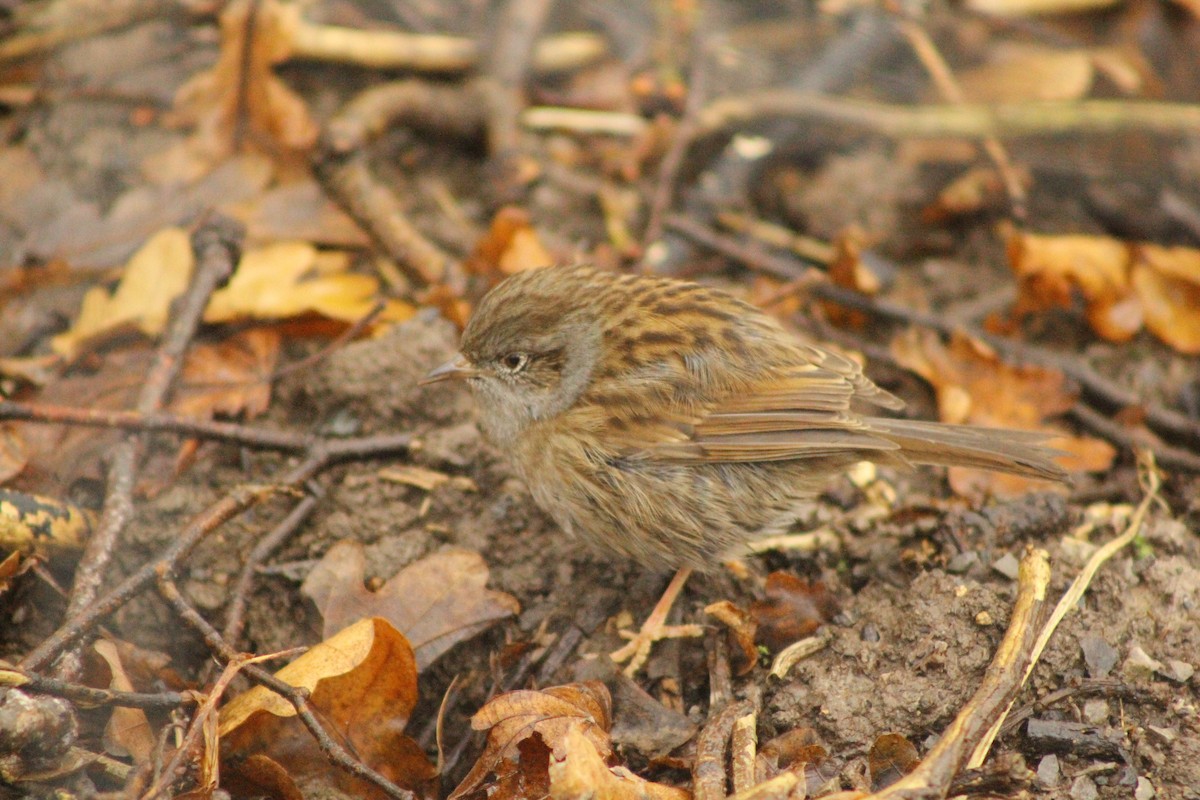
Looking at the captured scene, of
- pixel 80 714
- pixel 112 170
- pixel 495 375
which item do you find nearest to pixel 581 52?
pixel 112 170

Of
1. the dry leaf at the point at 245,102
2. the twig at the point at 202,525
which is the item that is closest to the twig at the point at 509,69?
→ the dry leaf at the point at 245,102

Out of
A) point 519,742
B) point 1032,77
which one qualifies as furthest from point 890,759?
point 1032,77

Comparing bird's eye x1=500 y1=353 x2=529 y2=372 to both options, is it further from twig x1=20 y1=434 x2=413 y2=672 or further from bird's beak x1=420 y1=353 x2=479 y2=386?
twig x1=20 y1=434 x2=413 y2=672

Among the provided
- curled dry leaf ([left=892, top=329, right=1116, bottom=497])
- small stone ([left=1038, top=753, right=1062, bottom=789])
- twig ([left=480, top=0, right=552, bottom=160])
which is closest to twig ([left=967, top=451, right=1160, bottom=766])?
small stone ([left=1038, top=753, right=1062, bottom=789])

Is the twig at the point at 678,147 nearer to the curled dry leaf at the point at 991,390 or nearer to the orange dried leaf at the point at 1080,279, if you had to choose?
the curled dry leaf at the point at 991,390

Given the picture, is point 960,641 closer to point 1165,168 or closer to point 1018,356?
point 1018,356

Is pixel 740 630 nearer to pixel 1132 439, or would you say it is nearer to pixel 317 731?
pixel 317 731
